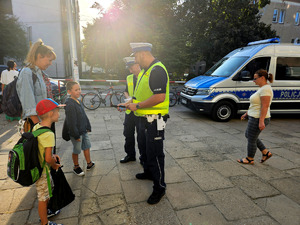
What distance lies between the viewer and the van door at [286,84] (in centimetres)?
655

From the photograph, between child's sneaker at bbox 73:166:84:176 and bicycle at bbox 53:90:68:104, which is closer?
child's sneaker at bbox 73:166:84:176

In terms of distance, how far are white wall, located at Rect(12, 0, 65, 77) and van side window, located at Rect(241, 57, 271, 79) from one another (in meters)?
20.0

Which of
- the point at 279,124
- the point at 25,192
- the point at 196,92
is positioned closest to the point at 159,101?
the point at 25,192

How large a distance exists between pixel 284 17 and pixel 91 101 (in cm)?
2982

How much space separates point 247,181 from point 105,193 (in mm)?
2161

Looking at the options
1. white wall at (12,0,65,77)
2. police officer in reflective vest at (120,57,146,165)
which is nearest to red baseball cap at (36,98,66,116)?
police officer in reflective vest at (120,57,146,165)

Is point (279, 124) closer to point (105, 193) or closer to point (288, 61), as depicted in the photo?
point (288, 61)

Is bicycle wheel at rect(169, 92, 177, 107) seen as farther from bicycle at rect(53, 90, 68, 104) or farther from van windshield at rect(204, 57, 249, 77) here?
bicycle at rect(53, 90, 68, 104)

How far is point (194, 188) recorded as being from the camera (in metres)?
2.90

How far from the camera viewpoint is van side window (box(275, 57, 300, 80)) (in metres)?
6.54

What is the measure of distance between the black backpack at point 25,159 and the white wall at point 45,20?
858 inches

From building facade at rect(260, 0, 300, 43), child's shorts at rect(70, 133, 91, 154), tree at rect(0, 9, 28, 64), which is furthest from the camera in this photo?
building facade at rect(260, 0, 300, 43)

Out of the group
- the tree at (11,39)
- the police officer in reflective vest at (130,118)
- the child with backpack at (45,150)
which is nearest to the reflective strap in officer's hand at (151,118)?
the police officer in reflective vest at (130,118)

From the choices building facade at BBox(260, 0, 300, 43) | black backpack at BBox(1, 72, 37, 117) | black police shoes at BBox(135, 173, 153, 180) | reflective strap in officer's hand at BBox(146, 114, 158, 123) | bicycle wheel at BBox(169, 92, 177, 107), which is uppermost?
building facade at BBox(260, 0, 300, 43)
